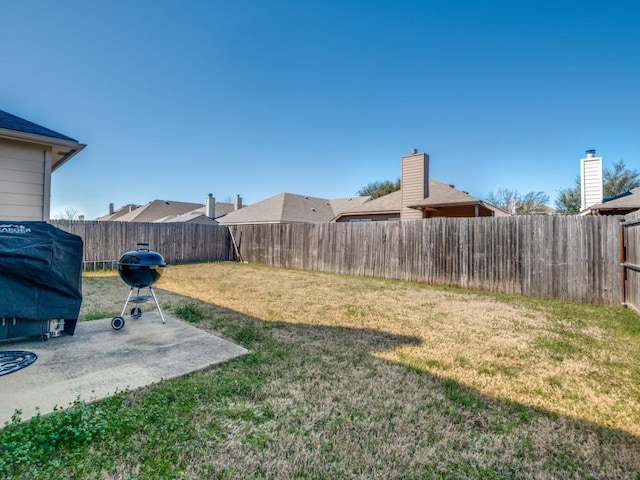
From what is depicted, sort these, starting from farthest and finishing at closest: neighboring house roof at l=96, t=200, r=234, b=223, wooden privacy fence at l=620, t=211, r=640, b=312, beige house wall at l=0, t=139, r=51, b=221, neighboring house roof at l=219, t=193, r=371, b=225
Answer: neighboring house roof at l=96, t=200, r=234, b=223 < neighboring house roof at l=219, t=193, r=371, b=225 < wooden privacy fence at l=620, t=211, r=640, b=312 < beige house wall at l=0, t=139, r=51, b=221

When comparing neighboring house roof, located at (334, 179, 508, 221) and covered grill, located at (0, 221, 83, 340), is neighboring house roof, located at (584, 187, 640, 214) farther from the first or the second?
covered grill, located at (0, 221, 83, 340)

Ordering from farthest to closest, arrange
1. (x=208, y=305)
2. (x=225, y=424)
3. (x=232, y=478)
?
(x=208, y=305)
(x=225, y=424)
(x=232, y=478)

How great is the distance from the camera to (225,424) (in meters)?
2.02

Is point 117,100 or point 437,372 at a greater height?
point 117,100

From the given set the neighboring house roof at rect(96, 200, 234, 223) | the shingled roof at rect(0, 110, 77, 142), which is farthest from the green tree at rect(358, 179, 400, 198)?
the shingled roof at rect(0, 110, 77, 142)

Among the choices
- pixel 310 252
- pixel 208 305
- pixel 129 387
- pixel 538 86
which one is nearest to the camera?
pixel 129 387

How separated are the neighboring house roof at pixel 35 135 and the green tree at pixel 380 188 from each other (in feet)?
82.6

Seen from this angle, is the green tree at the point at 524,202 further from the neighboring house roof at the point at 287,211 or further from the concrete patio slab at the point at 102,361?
the concrete patio slab at the point at 102,361

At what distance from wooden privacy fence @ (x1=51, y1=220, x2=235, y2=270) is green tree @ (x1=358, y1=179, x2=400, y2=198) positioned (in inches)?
691

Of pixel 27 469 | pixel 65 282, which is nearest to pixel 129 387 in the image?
pixel 27 469

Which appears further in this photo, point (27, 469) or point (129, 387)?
point (129, 387)

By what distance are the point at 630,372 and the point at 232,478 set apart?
12.4ft

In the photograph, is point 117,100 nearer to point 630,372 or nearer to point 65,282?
point 65,282

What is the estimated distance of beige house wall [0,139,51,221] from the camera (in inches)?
173
